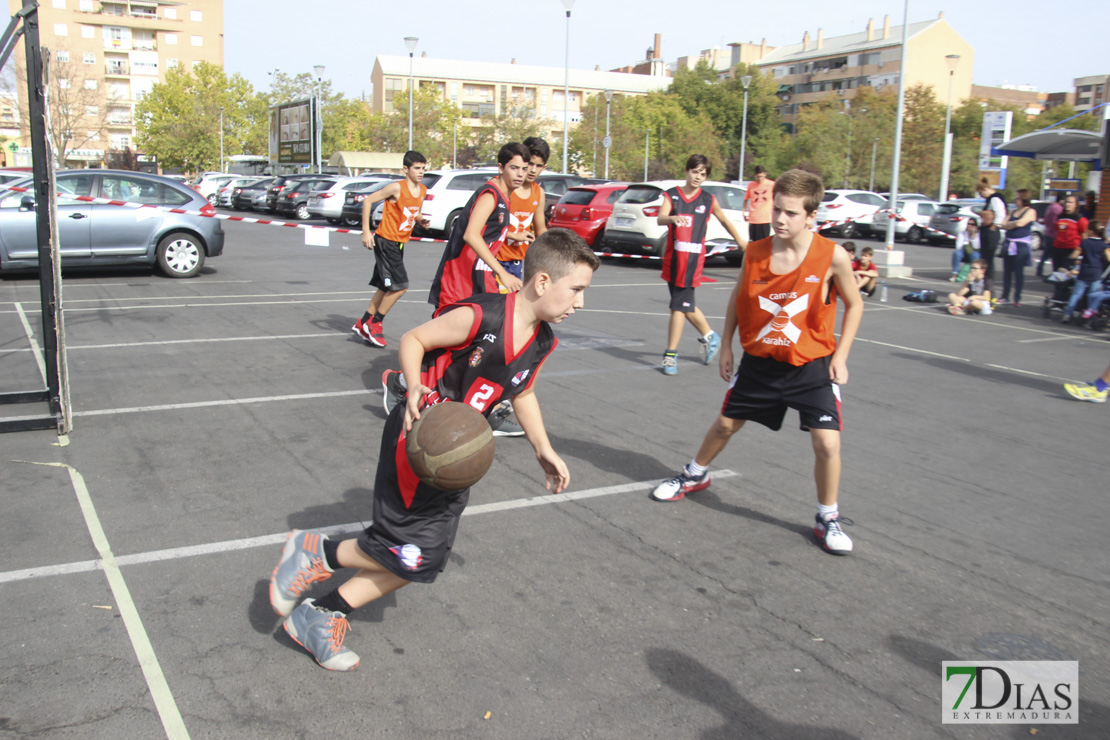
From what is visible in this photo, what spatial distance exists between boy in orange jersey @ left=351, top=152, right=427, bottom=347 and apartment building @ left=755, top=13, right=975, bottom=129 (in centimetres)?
8719

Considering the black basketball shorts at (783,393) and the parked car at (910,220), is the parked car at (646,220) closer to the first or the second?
the parked car at (910,220)

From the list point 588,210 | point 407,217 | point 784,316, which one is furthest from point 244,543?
point 588,210

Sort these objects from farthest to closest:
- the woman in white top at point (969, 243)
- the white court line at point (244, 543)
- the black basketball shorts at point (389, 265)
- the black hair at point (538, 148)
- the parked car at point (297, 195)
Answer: the parked car at point (297, 195) < the woman in white top at point (969, 243) < the black basketball shorts at point (389, 265) < the black hair at point (538, 148) < the white court line at point (244, 543)

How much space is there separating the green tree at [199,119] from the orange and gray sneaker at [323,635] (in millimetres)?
76022

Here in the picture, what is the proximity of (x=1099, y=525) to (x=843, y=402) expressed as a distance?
8.89 feet

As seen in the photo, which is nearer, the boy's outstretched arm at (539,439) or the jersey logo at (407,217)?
Answer: the boy's outstretched arm at (539,439)

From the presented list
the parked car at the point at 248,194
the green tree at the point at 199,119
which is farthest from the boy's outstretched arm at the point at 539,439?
the green tree at the point at 199,119

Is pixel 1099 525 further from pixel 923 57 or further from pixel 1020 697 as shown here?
pixel 923 57

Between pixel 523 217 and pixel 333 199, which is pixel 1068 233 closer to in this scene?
pixel 523 217

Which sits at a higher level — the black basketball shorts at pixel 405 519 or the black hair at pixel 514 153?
the black hair at pixel 514 153

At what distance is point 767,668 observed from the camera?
331 centimetres

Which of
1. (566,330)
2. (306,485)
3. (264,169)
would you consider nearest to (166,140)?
(264,169)

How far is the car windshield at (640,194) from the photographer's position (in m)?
18.2

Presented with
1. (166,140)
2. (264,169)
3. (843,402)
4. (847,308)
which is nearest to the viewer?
(847,308)
